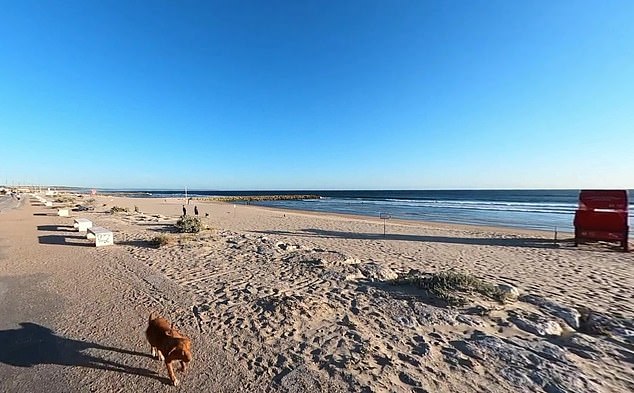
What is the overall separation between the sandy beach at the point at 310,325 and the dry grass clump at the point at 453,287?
12 centimetres

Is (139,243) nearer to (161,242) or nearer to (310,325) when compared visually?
Result: (161,242)

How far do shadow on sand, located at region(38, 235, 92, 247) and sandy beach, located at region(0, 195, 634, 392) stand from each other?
172cm

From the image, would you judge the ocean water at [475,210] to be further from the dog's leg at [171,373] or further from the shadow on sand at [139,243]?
the dog's leg at [171,373]

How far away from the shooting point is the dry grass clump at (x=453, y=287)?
16.8ft

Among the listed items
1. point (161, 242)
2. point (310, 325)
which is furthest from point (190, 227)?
point (310, 325)

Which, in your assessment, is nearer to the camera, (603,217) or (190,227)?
(603,217)

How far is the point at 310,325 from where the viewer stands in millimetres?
4312

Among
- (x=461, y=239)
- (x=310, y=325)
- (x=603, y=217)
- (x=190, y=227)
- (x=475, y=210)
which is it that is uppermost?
(x=603, y=217)

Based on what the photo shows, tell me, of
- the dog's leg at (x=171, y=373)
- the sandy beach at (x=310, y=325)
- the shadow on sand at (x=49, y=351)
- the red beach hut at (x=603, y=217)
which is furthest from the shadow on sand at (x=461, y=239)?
the dog's leg at (x=171, y=373)

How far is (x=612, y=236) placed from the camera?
1078 centimetres

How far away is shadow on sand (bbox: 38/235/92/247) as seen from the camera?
32.5ft

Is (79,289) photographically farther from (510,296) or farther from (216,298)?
(510,296)

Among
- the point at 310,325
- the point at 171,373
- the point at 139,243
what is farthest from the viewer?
the point at 139,243

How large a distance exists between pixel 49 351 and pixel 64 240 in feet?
28.8
